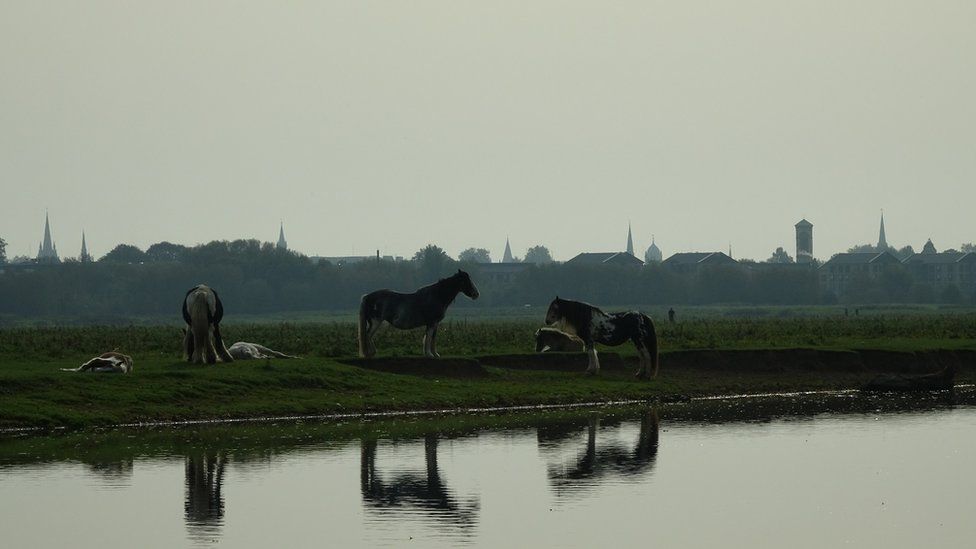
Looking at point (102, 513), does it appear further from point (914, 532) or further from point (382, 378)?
point (382, 378)

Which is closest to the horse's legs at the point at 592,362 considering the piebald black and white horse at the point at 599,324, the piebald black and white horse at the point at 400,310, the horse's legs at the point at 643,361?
the piebald black and white horse at the point at 599,324

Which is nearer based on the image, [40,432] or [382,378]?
[40,432]

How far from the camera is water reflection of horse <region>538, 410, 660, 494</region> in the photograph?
27359 millimetres

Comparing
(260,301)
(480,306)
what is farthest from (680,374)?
(480,306)

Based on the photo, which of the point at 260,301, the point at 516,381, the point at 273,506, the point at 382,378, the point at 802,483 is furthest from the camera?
the point at 260,301

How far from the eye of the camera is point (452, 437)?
33.5 metres

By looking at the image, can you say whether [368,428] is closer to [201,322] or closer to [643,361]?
[201,322]

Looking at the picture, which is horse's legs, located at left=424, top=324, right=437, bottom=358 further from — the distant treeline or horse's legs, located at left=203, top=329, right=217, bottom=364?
the distant treeline

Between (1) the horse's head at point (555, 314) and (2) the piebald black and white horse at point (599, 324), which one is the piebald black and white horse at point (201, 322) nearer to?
(1) the horse's head at point (555, 314)

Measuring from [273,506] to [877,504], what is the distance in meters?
8.77

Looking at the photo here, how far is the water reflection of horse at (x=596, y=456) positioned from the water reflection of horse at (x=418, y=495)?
192 cm

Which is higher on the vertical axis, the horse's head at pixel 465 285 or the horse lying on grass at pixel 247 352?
the horse's head at pixel 465 285

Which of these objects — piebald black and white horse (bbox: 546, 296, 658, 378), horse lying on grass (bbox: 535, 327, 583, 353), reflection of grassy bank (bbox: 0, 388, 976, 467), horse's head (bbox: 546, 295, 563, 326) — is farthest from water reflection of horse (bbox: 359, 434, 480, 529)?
horse lying on grass (bbox: 535, 327, 583, 353)

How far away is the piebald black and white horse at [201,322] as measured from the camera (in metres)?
40.1
